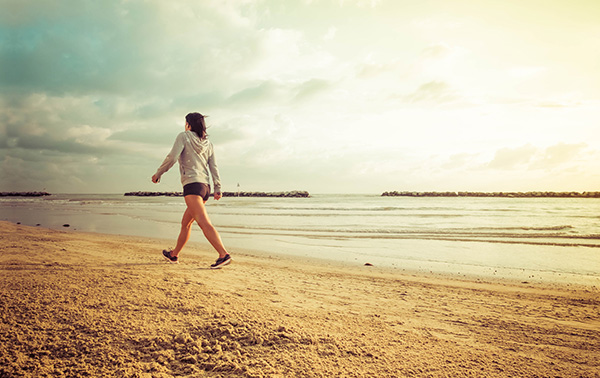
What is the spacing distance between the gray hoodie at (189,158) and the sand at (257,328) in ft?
4.47

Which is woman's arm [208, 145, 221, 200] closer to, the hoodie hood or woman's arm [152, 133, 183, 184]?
the hoodie hood

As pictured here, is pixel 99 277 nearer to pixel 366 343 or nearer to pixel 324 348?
pixel 324 348

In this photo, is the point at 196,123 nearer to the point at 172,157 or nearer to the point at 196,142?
the point at 196,142

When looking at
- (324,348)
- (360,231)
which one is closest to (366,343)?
(324,348)

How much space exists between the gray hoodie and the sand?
1.36 m

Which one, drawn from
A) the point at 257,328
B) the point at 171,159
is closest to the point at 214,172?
the point at 171,159

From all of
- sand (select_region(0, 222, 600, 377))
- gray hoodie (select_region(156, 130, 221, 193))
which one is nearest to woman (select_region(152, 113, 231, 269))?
gray hoodie (select_region(156, 130, 221, 193))

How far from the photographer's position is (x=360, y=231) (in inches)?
571

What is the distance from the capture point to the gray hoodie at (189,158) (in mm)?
4740

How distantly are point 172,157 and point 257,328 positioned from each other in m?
3.04

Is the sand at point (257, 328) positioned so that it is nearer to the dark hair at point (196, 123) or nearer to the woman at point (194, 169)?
the woman at point (194, 169)

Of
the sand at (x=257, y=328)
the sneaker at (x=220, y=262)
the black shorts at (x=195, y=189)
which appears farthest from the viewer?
the sneaker at (x=220, y=262)

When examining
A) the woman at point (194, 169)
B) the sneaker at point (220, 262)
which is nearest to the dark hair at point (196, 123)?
the woman at point (194, 169)

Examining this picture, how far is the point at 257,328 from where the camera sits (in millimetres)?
2553
